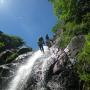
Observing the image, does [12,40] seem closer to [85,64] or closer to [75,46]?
[75,46]

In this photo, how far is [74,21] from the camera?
42375 mm

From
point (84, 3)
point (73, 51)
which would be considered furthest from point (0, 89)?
point (84, 3)

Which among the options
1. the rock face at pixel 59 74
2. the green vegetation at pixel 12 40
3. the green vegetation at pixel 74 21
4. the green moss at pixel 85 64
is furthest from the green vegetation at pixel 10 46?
the green moss at pixel 85 64

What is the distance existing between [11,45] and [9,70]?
2038 inches

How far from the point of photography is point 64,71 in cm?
2938

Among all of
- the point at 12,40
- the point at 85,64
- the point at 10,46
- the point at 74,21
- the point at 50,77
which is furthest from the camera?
the point at 12,40

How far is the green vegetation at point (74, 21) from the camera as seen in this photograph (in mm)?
29359

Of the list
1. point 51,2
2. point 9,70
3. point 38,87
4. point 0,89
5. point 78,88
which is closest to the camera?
point 78,88

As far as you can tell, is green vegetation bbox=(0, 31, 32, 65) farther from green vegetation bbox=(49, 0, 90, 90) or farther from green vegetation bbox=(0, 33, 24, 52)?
green vegetation bbox=(49, 0, 90, 90)

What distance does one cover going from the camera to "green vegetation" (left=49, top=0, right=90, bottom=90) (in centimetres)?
2936

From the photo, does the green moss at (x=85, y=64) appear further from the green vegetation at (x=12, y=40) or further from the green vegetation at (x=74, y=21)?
the green vegetation at (x=12, y=40)

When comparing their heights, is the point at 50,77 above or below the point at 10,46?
below

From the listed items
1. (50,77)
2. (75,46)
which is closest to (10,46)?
(75,46)

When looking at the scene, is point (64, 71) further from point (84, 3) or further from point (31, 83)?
point (84, 3)
